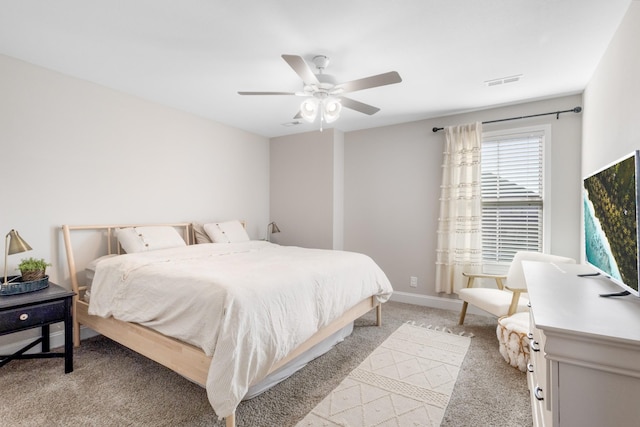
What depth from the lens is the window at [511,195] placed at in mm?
3387

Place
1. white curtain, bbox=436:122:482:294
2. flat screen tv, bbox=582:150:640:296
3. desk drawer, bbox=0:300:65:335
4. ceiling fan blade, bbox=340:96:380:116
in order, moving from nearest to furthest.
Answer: flat screen tv, bbox=582:150:640:296
desk drawer, bbox=0:300:65:335
ceiling fan blade, bbox=340:96:380:116
white curtain, bbox=436:122:482:294

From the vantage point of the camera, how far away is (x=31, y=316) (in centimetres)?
211

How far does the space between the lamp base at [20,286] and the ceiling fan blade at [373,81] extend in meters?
2.72

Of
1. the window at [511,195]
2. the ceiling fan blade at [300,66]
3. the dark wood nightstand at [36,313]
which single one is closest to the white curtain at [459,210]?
the window at [511,195]

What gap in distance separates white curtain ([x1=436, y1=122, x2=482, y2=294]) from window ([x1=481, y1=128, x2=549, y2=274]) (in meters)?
0.17

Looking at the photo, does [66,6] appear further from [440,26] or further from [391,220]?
[391,220]

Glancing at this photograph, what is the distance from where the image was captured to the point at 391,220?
433 cm

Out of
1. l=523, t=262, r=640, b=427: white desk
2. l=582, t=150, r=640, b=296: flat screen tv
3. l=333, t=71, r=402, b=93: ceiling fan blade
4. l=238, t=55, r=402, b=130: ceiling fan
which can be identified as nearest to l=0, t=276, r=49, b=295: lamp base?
l=238, t=55, r=402, b=130: ceiling fan

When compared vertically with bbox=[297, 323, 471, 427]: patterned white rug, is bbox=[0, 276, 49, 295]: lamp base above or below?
above

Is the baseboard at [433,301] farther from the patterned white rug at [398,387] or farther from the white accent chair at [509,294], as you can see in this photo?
the patterned white rug at [398,387]

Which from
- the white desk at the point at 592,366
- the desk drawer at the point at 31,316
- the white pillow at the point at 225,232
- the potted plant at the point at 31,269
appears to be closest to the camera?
the white desk at the point at 592,366

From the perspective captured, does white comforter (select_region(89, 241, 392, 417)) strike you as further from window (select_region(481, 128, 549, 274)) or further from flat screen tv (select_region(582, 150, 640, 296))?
window (select_region(481, 128, 549, 274))

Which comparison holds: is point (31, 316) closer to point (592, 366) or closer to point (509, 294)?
point (592, 366)

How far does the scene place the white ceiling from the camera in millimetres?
1850
